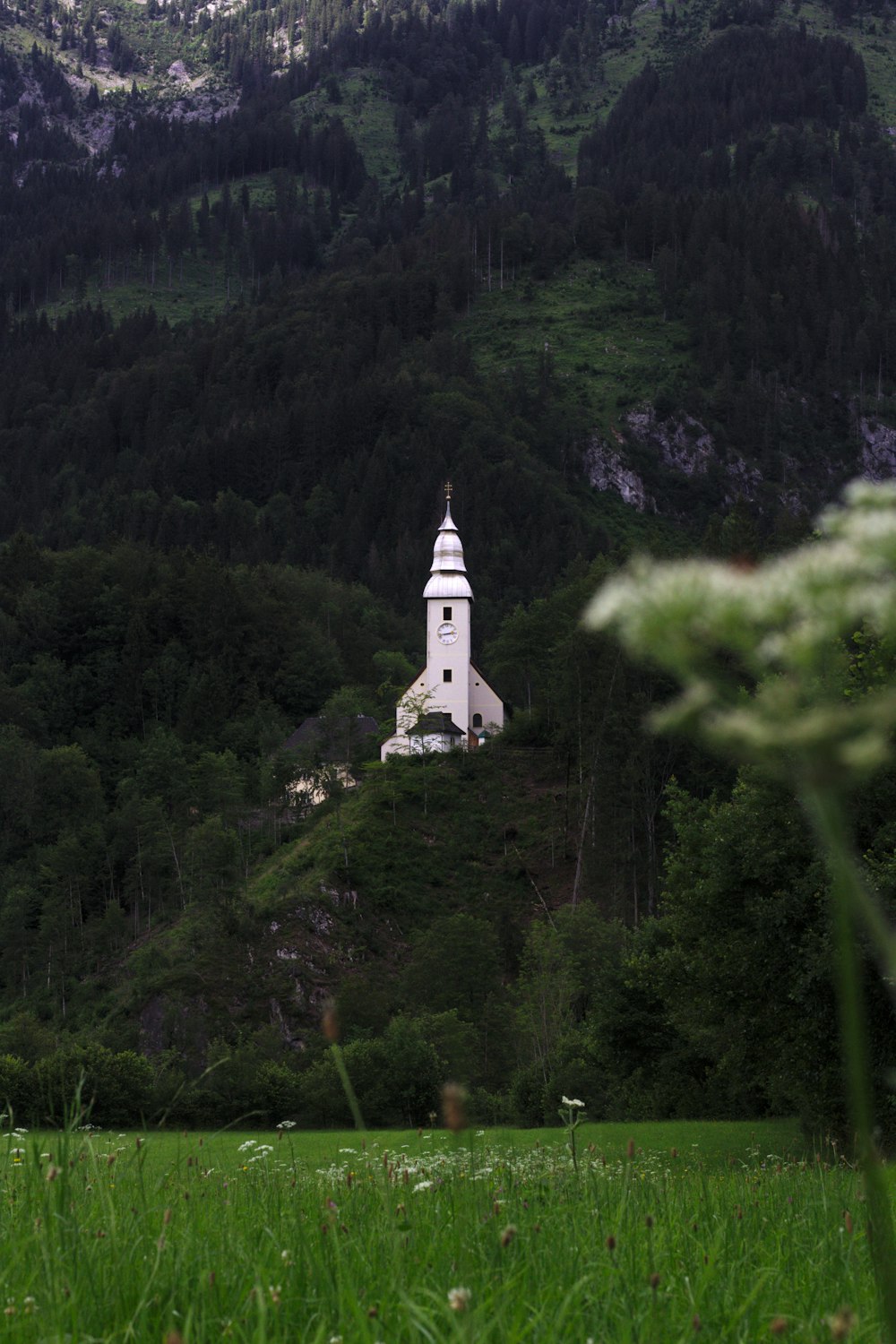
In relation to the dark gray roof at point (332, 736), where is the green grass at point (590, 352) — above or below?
above

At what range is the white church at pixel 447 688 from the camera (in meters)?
87.9

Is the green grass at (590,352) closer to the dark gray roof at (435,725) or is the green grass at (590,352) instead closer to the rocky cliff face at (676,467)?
the rocky cliff face at (676,467)

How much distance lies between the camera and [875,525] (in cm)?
205

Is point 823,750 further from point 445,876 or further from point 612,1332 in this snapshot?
point 445,876

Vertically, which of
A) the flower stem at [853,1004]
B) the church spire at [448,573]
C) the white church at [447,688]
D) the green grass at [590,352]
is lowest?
the flower stem at [853,1004]

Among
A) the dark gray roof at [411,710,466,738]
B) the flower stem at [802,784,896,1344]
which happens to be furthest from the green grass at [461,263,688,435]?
the flower stem at [802,784,896,1344]

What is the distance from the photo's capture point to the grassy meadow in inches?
147

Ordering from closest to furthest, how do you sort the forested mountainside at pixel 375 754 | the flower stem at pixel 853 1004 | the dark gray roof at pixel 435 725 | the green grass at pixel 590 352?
the flower stem at pixel 853 1004 < the forested mountainside at pixel 375 754 < the dark gray roof at pixel 435 725 < the green grass at pixel 590 352

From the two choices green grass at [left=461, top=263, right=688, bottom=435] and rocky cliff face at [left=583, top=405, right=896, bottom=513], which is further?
green grass at [left=461, top=263, right=688, bottom=435]

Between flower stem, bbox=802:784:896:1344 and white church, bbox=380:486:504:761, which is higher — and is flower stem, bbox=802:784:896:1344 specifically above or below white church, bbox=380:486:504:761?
below

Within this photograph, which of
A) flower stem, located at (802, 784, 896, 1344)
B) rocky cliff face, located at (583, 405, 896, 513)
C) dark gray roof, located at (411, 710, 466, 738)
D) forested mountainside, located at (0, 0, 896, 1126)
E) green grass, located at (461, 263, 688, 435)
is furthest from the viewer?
green grass, located at (461, 263, 688, 435)

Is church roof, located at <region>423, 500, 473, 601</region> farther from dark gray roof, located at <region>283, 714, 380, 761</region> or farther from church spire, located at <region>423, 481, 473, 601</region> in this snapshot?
dark gray roof, located at <region>283, 714, 380, 761</region>

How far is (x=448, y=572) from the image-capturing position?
94.6 m

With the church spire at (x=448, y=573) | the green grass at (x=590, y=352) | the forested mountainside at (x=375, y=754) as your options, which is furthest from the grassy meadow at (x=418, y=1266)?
the green grass at (x=590, y=352)
